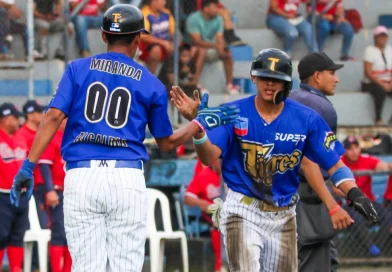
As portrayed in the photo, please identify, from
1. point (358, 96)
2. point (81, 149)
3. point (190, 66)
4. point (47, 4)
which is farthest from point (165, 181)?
point (81, 149)

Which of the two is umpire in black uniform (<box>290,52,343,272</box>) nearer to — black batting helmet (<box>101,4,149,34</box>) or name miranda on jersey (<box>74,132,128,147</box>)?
black batting helmet (<box>101,4,149,34</box>)

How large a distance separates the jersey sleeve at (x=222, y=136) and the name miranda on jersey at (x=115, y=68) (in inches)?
24.4

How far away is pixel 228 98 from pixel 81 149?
297 inches

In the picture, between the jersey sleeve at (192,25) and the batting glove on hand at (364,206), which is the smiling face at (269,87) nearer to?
the batting glove on hand at (364,206)

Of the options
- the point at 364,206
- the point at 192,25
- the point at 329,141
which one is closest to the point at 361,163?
the point at 192,25

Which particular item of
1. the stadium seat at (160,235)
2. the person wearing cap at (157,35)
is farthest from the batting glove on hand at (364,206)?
the person wearing cap at (157,35)

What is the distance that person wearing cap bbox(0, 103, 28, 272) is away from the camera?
10227mm

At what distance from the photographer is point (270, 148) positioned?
6438mm

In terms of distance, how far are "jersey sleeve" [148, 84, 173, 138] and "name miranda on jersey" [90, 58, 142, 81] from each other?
17 centimetres

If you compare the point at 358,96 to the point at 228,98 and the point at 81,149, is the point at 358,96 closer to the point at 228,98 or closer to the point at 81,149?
the point at 228,98

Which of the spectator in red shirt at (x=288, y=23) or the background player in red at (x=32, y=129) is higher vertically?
the spectator in red shirt at (x=288, y=23)

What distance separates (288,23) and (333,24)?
2.50 ft

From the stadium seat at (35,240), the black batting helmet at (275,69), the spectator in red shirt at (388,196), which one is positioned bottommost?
the stadium seat at (35,240)

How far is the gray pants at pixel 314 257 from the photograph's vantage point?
306 inches
